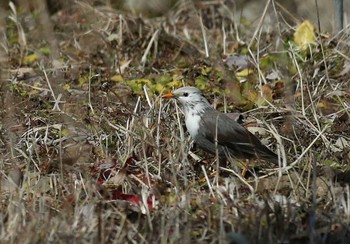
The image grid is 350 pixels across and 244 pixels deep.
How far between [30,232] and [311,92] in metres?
2.94

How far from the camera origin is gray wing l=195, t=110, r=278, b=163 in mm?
5383

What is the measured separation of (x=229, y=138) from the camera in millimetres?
5449

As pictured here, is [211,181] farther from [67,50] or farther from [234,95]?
[67,50]

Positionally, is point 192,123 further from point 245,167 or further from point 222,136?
point 245,167

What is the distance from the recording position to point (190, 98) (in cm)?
575

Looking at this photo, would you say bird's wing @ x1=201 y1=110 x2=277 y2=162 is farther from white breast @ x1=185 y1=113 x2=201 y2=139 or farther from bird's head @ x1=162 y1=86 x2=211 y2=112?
bird's head @ x1=162 y1=86 x2=211 y2=112

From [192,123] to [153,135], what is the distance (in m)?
0.27

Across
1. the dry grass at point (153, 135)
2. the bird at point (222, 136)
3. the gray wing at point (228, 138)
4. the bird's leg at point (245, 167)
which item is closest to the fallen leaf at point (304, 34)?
the dry grass at point (153, 135)

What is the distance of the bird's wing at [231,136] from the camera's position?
5352 mm

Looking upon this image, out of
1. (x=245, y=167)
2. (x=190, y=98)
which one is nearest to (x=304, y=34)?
(x=190, y=98)

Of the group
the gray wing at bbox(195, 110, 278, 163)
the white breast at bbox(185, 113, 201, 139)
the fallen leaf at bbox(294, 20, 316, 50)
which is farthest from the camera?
the fallen leaf at bbox(294, 20, 316, 50)

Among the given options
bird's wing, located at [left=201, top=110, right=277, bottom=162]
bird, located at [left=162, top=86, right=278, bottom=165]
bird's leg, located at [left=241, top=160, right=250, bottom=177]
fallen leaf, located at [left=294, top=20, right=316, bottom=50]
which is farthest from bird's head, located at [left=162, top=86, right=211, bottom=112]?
fallen leaf, located at [left=294, top=20, right=316, bottom=50]

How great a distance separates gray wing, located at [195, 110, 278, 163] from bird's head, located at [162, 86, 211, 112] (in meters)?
0.19

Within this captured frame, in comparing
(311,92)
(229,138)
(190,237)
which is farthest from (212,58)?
(190,237)
